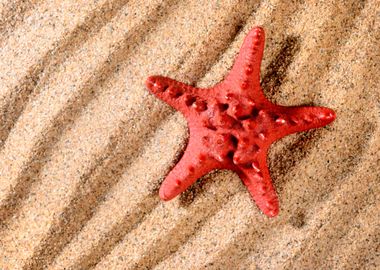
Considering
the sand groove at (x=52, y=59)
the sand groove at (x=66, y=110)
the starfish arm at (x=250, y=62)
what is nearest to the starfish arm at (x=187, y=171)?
the starfish arm at (x=250, y=62)

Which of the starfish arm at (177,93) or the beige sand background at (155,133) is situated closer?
the starfish arm at (177,93)

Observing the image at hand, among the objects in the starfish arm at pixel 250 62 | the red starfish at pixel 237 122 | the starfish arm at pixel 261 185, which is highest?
the starfish arm at pixel 250 62

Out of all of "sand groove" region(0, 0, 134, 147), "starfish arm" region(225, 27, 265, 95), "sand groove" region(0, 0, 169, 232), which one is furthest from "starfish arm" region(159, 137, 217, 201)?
"sand groove" region(0, 0, 134, 147)

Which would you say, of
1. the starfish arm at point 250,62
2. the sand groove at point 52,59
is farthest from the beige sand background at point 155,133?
the starfish arm at point 250,62

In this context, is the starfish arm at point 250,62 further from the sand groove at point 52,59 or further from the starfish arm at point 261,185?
the sand groove at point 52,59

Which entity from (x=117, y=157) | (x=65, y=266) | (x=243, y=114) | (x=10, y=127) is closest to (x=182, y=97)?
(x=243, y=114)

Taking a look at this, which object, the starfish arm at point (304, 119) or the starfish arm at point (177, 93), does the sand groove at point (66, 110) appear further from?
the starfish arm at point (304, 119)

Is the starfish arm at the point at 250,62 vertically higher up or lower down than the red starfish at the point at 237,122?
higher up

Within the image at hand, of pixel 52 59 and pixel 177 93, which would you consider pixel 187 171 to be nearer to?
pixel 177 93
